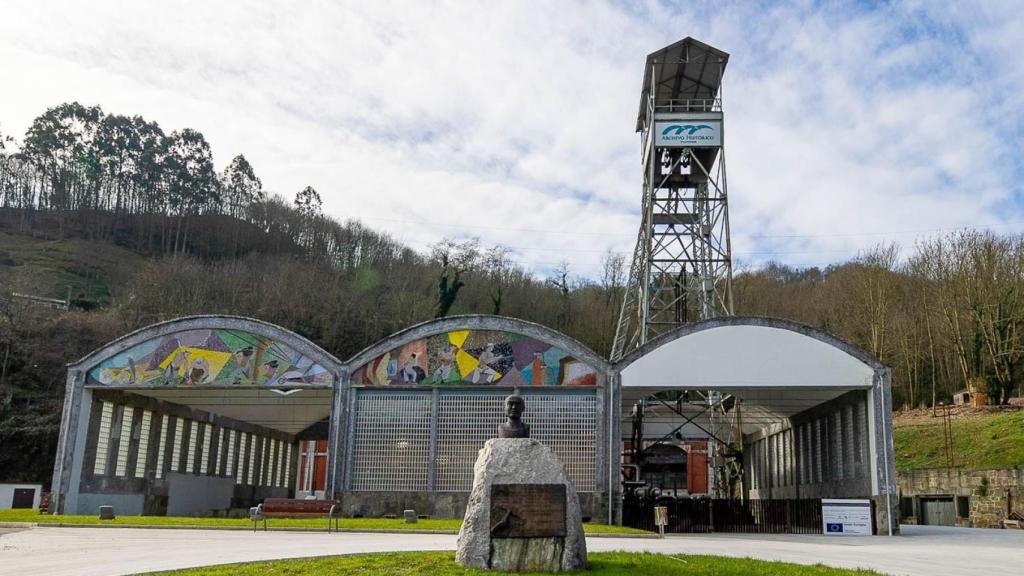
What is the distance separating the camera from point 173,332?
1117 inches

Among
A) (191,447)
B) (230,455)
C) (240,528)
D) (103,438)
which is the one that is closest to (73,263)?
(230,455)

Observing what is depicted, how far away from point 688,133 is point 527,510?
3024cm

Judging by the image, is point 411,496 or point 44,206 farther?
point 44,206

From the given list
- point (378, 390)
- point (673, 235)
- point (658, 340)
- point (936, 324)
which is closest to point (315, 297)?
point (673, 235)

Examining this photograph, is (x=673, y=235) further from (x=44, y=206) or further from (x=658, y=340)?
(x=44, y=206)

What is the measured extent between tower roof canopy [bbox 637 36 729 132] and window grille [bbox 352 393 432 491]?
21.4m

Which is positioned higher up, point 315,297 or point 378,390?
point 315,297

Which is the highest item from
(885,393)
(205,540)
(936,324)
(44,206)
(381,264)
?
(44,206)

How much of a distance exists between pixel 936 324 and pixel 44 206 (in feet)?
269

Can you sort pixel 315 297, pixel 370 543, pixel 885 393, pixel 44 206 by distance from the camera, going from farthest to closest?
1. pixel 44 206
2. pixel 315 297
3. pixel 885 393
4. pixel 370 543

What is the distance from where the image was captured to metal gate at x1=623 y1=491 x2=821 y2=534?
25859 mm

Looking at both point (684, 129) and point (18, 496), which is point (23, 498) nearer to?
point (18, 496)

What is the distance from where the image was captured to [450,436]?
2719 cm

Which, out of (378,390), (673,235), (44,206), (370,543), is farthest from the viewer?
(44,206)
